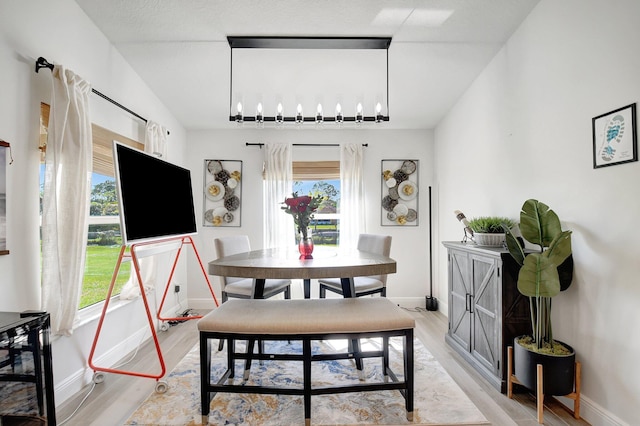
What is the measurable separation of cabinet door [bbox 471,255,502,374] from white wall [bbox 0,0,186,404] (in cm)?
278

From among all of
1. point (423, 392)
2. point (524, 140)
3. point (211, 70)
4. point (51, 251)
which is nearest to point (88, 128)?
point (51, 251)

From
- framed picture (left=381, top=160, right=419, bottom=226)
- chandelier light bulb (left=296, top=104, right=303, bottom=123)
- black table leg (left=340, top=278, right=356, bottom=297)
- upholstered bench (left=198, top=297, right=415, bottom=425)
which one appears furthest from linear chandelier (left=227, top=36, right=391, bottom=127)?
upholstered bench (left=198, top=297, right=415, bottom=425)

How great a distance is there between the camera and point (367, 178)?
4148mm

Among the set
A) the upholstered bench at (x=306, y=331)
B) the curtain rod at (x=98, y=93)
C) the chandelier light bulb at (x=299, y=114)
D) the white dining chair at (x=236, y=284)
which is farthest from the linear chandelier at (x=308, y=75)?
the upholstered bench at (x=306, y=331)

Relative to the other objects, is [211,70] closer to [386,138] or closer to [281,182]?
[281,182]

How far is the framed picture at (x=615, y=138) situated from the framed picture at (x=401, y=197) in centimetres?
240

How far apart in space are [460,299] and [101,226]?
3.07m

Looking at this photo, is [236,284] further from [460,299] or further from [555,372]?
[555,372]

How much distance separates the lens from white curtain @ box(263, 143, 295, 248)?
13.3 feet

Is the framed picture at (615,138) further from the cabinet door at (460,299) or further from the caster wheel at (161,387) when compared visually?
the caster wheel at (161,387)

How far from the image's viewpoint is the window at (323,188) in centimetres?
416

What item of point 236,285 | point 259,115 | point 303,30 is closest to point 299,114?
point 259,115

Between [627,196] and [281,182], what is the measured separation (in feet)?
10.6

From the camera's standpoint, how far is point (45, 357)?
4.38 ft
